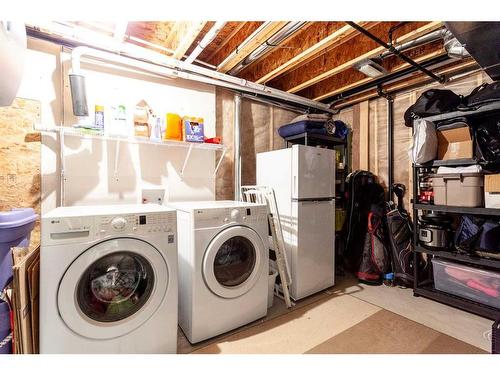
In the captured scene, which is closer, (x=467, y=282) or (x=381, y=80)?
(x=467, y=282)

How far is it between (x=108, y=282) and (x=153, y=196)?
107 cm

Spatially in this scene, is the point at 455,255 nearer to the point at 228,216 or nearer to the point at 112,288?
the point at 228,216

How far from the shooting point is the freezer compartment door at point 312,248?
2.33m

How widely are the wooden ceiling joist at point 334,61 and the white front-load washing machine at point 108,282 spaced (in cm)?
228

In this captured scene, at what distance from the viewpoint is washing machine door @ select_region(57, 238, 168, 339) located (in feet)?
4.17

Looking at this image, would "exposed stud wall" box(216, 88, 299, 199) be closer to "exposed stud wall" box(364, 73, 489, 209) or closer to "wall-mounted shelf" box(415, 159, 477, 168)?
"exposed stud wall" box(364, 73, 489, 209)

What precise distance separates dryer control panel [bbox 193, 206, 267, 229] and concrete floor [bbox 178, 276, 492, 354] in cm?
84

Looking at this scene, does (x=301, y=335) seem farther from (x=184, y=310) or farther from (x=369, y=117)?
(x=369, y=117)

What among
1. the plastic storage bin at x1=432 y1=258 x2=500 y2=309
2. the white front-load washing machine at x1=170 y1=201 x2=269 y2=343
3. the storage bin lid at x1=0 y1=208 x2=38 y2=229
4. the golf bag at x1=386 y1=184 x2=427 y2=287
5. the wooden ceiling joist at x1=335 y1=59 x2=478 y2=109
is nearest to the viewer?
the storage bin lid at x1=0 y1=208 x2=38 y2=229

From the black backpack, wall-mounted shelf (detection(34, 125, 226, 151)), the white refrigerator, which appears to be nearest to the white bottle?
wall-mounted shelf (detection(34, 125, 226, 151))

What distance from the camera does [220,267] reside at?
1.82m

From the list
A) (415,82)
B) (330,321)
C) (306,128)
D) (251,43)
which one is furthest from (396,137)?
(330,321)

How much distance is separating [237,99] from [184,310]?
7.54 feet

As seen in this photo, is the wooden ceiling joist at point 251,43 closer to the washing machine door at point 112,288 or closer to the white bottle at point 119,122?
the white bottle at point 119,122
